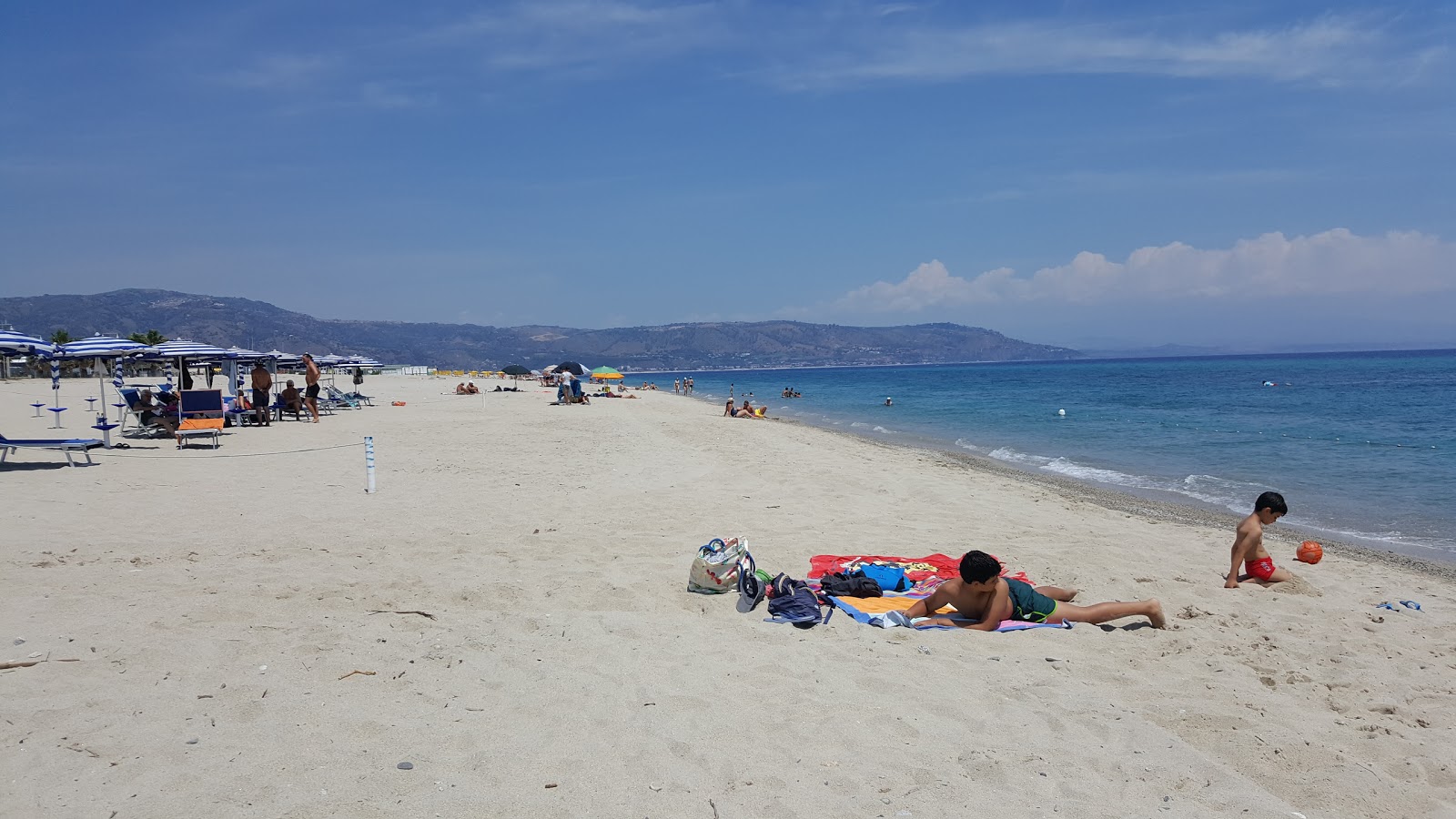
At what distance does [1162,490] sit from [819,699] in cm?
1090

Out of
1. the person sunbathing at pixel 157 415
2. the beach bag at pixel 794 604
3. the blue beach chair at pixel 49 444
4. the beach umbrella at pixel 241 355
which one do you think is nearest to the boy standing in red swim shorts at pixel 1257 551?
the beach bag at pixel 794 604

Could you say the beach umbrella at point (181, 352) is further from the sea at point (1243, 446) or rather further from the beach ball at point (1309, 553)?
the beach ball at point (1309, 553)

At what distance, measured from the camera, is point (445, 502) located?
28.1 ft

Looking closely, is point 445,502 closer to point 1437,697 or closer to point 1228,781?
point 1228,781

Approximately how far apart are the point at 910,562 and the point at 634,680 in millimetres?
3145

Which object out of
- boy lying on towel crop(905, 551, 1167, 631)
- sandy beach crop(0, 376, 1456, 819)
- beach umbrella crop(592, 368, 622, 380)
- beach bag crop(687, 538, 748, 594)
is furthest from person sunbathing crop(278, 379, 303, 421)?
beach umbrella crop(592, 368, 622, 380)

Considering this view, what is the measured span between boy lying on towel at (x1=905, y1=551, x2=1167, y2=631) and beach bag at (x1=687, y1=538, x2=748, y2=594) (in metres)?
1.16

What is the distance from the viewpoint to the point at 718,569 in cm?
559

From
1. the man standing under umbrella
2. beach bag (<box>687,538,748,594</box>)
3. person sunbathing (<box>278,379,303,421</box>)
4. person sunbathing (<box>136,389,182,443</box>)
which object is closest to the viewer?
beach bag (<box>687,538,748,594</box>)

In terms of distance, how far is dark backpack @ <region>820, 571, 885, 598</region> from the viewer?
571 cm

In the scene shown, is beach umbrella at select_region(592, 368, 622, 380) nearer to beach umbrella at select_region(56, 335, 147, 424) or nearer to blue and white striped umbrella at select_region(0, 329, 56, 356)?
beach umbrella at select_region(56, 335, 147, 424)

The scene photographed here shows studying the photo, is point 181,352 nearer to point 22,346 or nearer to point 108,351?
point 108,351

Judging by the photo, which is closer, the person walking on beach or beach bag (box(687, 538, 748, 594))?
beach bag (box(687, 538, 748, 594))

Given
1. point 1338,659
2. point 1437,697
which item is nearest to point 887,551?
point 1338,659
